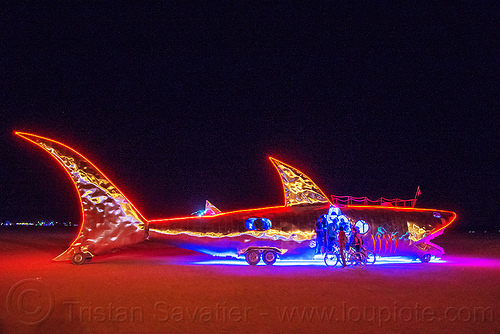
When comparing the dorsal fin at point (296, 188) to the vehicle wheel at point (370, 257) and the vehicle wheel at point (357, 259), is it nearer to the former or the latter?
the vehicle wheel at point (370, 257)

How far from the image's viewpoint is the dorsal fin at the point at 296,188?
18.4 metres

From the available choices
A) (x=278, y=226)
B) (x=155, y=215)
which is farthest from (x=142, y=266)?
(x=155, y=215)

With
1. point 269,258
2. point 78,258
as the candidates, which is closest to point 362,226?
point 269,258

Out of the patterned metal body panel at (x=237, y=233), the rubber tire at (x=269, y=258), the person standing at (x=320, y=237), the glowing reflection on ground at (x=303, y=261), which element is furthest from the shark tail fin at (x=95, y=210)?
the person standing at (x=320, y=237)

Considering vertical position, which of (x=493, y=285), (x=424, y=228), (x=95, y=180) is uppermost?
(x=95, y=180)

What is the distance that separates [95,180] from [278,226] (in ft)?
26.1

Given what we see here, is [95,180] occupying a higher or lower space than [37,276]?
higher

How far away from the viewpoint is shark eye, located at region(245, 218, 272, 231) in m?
17.2

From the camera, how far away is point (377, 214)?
1869 centimetres

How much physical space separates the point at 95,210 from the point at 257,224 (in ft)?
22.1

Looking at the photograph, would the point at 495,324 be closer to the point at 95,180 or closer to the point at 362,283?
the point at 362,283

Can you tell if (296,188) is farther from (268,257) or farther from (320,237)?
(268,257)

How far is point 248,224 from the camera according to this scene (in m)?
17.2

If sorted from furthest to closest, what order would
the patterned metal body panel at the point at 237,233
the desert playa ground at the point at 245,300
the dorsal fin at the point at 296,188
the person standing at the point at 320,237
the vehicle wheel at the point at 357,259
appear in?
the dorsal fin at the point at 296,188
the person standing at the point at 320,237
the patterned metal body panel at the point at 237,233
the vehicle wheel at the point at 357,259
the desert playa ground at the point at 245,300
